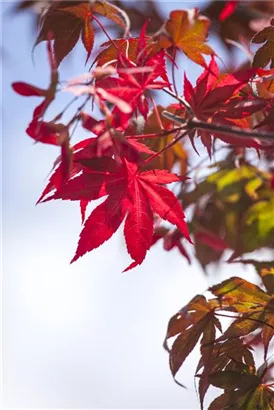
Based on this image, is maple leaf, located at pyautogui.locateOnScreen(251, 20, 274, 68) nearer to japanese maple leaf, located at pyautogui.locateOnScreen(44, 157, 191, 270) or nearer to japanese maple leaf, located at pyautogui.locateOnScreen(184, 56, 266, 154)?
japanese maple leaf, located at pyautogui.locateOnScreen(184, 56, 266, 154)

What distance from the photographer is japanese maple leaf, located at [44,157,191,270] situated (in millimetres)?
862

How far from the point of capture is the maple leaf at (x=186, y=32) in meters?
0.83

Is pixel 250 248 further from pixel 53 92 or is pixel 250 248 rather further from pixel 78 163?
pixel 53 92

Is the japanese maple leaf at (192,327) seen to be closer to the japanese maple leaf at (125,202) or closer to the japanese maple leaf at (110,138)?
the japanese maple leaf at (125,202)

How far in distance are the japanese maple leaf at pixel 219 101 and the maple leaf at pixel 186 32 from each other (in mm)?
29

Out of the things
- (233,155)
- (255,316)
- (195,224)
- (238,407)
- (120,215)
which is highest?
(233,155)

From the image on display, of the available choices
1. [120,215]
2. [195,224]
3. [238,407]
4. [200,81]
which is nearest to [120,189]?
[120,215]

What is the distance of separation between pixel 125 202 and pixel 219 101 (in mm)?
188

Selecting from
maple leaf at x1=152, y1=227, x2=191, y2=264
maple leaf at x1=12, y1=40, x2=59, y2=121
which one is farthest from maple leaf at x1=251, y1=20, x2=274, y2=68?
maple leaf at x1=152, y1=227, x2=191, y2=264

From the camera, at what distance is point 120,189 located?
902 mm

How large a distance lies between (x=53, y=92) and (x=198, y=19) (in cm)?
26

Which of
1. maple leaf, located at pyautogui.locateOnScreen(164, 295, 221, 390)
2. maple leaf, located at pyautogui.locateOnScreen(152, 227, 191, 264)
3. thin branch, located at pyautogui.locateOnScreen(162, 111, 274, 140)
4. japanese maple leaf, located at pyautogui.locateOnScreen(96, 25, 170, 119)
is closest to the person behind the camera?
thin branch, located at pyautogui.locateOnScreen(162, 111, 274, 140)

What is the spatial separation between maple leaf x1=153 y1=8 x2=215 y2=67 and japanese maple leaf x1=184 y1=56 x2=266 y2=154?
0.09ft

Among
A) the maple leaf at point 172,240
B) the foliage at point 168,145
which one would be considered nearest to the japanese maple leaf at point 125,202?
the foliage at point 168,145
